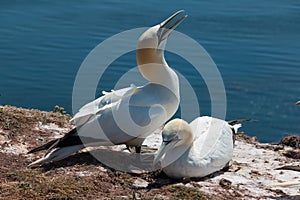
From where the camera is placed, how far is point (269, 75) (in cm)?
1739

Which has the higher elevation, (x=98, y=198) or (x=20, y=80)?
(x=98, y=198)

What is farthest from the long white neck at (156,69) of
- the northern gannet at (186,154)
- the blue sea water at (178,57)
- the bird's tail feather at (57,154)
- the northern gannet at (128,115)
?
the blue sea water at (178,57)

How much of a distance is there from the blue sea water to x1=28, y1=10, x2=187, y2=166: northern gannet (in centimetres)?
632

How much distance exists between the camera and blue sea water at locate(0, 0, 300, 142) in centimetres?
1623

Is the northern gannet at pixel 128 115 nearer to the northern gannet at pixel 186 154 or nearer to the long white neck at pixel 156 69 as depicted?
the long white neck at pixel 156 69

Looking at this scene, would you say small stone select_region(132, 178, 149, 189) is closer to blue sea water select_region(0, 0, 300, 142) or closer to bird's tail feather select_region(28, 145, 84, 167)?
bird's tail feather select_region(28, 145, 84, 167)

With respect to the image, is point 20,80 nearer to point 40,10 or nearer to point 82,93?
point 82,93

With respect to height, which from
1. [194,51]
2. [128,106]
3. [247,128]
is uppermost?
[128,106]

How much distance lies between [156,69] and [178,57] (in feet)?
28.9

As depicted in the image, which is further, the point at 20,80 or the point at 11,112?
the point at 20,80

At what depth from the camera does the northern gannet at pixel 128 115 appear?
869 centimetres

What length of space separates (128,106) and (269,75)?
9.25 meters

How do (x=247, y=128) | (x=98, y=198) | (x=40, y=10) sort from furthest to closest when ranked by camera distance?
(x=40, y=10), (x=247, y=128), (x=98, y=198)

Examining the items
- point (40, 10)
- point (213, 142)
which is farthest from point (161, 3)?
point (213, 142)
